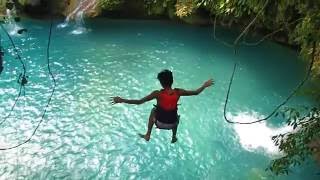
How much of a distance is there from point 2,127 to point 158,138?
4405mm

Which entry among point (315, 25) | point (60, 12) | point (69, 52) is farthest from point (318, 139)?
point (60, 12)

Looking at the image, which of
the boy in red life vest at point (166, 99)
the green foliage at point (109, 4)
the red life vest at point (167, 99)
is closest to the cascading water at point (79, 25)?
the green foliage at point (109, 4)

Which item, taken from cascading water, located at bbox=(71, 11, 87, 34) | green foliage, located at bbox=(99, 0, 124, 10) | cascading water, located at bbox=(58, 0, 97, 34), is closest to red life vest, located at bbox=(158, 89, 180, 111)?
cascading water, located at bbox=(71, 11, 87, 34)

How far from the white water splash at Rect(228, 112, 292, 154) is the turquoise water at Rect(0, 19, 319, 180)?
0.03 metres

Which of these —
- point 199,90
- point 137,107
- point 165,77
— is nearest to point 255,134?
point 137,107

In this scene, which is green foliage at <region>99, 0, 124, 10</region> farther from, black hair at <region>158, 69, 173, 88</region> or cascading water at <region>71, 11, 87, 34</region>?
black hair at <region>158, 69, 173, 88</region>

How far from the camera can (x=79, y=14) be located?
20656 mm

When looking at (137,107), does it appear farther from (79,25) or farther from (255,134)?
(79,25)

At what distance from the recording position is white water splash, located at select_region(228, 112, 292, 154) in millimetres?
11828

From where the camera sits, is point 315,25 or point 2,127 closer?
point 315,25

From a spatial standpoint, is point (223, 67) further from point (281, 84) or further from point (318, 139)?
point (318, 139)

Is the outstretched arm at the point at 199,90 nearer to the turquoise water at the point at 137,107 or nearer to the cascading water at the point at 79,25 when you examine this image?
the turquoise water at the point at 137,107

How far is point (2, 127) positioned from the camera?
12453 mm

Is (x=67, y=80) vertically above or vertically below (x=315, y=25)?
below
